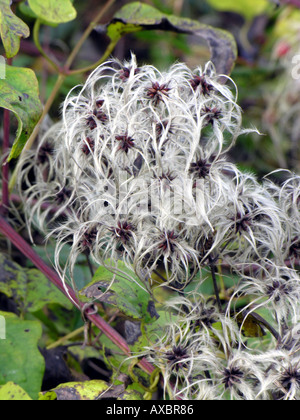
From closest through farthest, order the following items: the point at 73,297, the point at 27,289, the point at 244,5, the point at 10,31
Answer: the point at 10,31, the point at 73,297, the point at 27,289, the point at 244,5

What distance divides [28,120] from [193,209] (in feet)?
1.05

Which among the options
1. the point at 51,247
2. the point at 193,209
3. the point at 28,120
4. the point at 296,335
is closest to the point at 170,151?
the point at 193,209

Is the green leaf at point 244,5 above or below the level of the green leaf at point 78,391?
above

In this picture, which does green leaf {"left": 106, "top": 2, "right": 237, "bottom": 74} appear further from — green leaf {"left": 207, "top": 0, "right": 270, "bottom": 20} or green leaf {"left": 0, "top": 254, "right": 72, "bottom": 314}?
green leaf {"left": 207, "top": 0, "right": 270, "bottom": 20}

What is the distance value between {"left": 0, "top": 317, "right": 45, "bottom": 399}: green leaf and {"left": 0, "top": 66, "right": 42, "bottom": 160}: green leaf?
1.22 ft

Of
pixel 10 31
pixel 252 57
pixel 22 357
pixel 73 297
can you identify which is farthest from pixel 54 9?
pixel 252 57

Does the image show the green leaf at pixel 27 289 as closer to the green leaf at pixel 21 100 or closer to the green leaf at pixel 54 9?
the green leaf at pixel 21 100

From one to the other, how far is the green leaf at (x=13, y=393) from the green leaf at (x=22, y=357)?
6cm

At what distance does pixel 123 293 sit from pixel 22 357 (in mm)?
269

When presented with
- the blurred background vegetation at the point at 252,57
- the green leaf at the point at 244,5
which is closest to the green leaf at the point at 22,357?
the blurred background vegetation at the point at 252,57

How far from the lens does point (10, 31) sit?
2.69 feet

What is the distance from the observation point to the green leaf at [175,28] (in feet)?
3.64

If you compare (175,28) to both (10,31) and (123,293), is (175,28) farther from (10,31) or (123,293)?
(123,293)

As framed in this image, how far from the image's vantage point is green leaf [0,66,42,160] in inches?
31.2
